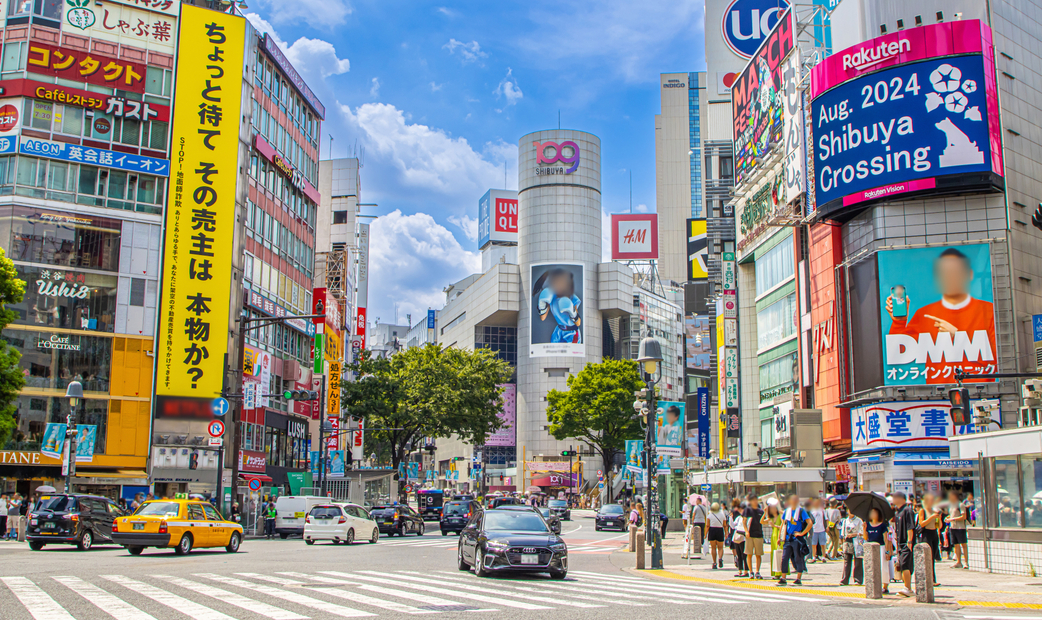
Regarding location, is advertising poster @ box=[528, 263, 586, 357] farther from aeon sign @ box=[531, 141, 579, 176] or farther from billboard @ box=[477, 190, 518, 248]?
billboard @ box=[477, 190, 518, 248]

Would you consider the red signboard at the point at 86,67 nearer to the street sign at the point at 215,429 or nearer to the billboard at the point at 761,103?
the street sign at the point at 215,429

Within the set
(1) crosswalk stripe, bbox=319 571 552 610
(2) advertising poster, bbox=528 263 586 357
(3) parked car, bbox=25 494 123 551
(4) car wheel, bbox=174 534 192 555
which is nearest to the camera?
(1) crosswalk stripe, bbox=319 571 552 610

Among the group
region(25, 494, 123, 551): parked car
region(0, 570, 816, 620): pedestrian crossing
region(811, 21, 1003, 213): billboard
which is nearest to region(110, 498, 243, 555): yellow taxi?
region(25, 494, 123, 551): parked car

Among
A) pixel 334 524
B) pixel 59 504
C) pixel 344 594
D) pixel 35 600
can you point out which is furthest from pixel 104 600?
pixel 334 524

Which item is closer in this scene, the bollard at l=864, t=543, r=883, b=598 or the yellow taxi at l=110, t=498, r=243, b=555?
the bollard at l=864, t=543, r=883, b=598

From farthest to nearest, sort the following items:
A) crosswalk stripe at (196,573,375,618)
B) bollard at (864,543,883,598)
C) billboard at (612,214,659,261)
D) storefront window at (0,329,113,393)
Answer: billboard at (612,214,659,261)
storefront window at (0,329,113,393)
bollard at (864,543,883,598)
crosswalk stripe at (196,573,375,618)

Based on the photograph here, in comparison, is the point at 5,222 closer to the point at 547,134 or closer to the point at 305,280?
the point at 305,280

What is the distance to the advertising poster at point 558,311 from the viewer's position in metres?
116

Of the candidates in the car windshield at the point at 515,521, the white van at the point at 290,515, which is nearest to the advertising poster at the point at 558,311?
the white van at the point at 290,515

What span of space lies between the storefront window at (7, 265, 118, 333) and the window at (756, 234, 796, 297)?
33.6m

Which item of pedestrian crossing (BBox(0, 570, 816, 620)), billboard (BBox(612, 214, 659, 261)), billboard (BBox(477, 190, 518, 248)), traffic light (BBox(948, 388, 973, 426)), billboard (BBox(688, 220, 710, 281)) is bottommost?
pedestrian crossing (BBox(0, 570, 816, 620))

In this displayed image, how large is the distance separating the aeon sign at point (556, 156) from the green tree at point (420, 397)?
6074 cm

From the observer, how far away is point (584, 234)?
390ft

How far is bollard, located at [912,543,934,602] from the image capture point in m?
14.8
